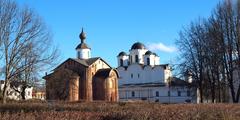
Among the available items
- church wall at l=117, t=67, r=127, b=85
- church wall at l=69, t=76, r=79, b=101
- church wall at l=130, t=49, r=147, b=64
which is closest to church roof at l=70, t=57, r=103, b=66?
church wall at l=69, t=76, r=79, b=101

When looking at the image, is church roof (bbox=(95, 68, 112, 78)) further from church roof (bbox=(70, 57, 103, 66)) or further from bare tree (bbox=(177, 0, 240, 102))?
bare tree (bbox=(177, 0, 240, 102))

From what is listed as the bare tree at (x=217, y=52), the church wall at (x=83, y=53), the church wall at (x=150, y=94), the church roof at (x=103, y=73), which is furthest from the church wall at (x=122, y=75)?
the bare tree at (x=217, y=52)

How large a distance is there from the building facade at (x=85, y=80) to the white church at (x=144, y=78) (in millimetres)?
16869

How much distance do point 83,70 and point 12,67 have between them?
1519 inches

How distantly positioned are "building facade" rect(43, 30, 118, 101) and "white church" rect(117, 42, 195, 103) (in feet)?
55.3

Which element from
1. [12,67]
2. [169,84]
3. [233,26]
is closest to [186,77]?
[233,26]

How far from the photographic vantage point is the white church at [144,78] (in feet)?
348

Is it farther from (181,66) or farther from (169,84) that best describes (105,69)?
(181,66)

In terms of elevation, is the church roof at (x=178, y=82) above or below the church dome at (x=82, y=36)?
below

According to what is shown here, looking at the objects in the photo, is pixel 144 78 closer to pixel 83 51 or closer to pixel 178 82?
pixel 178 82

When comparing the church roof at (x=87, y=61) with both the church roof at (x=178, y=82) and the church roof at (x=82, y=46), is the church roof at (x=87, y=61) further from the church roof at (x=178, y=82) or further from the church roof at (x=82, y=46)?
the church roof at (x=178, y=82)

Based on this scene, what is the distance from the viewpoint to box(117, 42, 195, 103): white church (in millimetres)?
106000

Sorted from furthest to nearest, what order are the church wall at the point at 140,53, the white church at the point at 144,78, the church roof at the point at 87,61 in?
the church wall at the point at 140,53 < the white church at the point at 144,78 < the church roof at the point at 87,61

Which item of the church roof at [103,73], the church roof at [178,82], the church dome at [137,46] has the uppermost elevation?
the church dome at [137,46]
